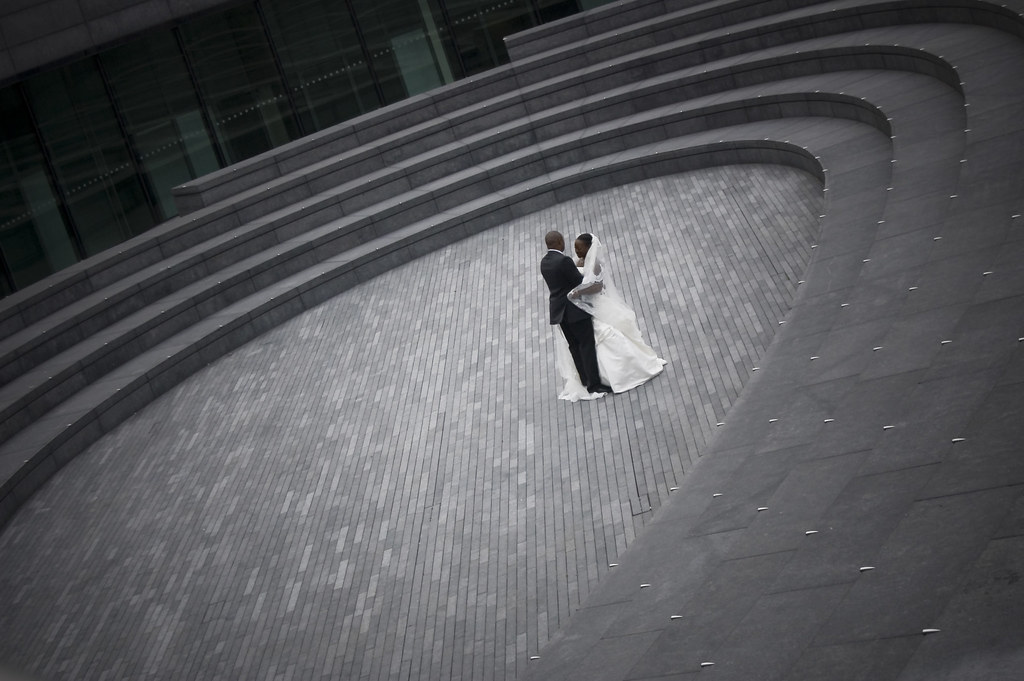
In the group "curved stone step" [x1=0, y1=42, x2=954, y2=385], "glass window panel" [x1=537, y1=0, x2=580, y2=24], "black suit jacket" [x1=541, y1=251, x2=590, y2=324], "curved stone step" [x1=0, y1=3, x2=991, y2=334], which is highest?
"glass window panel" [x1=537, y1=0, x2=580, y2=24]

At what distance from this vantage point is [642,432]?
29.9 feet

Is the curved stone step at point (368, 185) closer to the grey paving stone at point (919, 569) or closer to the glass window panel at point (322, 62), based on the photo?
the glass window panel at point (322, 62)

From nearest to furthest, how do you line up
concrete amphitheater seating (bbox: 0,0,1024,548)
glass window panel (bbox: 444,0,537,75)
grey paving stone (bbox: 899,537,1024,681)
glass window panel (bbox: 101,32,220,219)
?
grey paving stone (bbox: 899,537,1024,681), concrete amphitheater seating (bbox: 0,0,1024,548), glass window panel (bbox: 101,32,220,219), glass window panel (bbox: 444,0,537,75)

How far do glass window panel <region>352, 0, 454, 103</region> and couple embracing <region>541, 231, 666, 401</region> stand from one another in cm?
1028

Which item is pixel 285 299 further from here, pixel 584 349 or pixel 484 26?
pixel 484 26

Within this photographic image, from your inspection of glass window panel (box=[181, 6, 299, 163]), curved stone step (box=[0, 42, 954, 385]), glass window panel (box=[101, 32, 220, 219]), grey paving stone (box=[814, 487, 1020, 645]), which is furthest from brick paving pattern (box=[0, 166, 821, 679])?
glass window panel (box=[181, 6, 299, 163])

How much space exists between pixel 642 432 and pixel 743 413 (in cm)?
131

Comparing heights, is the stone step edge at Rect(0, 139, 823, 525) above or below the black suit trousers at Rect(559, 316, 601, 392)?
above

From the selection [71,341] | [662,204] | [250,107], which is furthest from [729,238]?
[250,107]

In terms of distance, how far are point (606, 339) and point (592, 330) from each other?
178mm

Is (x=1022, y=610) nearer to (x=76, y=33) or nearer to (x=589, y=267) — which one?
(x=589, y=267)

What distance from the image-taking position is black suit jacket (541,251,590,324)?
998 centimetres

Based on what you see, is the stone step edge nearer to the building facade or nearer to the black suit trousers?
the black suit trousers

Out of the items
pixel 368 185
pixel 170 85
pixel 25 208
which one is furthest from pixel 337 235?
pixel 25 208
